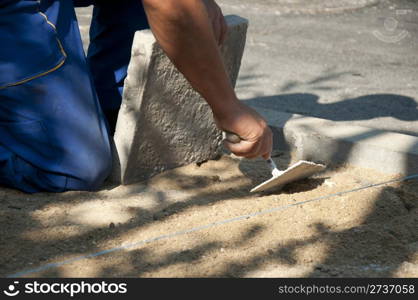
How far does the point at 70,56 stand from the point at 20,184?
57 centimetres

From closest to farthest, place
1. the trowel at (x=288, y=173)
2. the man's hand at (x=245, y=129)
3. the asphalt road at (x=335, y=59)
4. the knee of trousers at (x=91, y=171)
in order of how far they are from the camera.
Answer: the man's hand at (x=245, y=129) → the trowel at (x=288, y=173) → the knee of trousers at (x=91, y=171) → the asphalt road at (x=335, y=59)

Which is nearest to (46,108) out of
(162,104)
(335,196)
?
(162,104)

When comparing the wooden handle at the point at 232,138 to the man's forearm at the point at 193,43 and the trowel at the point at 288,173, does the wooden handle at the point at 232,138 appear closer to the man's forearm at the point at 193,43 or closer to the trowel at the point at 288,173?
the man's forearm at the point at 193,43

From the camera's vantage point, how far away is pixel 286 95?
16.4 ft

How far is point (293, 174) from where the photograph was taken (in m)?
3.11

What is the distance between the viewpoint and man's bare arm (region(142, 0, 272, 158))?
234cm

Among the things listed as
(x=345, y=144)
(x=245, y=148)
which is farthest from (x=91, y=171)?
(x=345, y=144)

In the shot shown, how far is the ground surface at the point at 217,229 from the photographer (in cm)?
249

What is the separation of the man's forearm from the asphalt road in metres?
2.10

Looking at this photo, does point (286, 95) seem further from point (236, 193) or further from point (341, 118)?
point (236, 193)

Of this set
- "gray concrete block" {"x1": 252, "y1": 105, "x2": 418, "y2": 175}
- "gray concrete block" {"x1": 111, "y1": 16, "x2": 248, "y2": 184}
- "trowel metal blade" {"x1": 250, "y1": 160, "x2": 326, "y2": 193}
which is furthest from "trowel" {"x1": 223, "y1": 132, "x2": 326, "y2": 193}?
"gray concrete block" {"x1": 111, "y1": 16, "x2": 248, "y2": 184}

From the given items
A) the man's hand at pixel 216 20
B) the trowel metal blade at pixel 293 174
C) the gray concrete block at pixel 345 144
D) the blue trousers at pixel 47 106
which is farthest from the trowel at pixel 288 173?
the blue trousers at pixel 47 106

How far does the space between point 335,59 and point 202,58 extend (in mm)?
3552

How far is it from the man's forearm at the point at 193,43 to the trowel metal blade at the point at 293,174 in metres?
0.57
